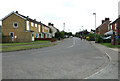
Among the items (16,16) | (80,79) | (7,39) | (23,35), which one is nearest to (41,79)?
(80,79)

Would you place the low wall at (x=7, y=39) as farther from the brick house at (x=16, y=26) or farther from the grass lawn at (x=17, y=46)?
the grass lawn at (x=17, y=46)

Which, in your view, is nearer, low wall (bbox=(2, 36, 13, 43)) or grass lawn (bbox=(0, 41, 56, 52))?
grass lawn (bbox=(0, 41, 56, 52))

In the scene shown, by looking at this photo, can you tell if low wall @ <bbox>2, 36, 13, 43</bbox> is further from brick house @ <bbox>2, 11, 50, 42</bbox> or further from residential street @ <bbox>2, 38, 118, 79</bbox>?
residential street @ <bbox>2, 38, 118, 79</bbox>

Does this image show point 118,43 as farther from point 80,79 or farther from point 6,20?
point 6,20

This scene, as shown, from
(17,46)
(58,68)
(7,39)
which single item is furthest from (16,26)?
(58,68)

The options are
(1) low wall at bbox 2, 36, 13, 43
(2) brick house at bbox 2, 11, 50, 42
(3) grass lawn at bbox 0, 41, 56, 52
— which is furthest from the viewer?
(2) brick house at bbox 2, 11, 50, 42

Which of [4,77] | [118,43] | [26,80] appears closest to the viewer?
[26,80]

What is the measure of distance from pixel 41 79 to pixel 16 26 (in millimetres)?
30848

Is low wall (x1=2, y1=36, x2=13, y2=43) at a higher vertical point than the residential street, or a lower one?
higher

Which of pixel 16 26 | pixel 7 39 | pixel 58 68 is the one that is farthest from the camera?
pixel 16 26

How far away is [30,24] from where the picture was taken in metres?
36.0

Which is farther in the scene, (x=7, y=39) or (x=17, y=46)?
(x=7, y=39)

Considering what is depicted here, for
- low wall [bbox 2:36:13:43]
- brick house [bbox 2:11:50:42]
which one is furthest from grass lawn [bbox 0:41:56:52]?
brick house [bbox 2:11:50:42]

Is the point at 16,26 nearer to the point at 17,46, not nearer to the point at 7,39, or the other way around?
the point at 7,39
